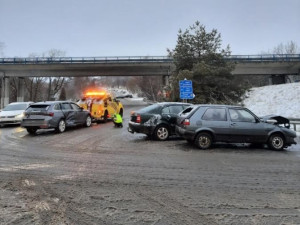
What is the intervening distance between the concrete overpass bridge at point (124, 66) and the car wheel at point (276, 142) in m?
34.0

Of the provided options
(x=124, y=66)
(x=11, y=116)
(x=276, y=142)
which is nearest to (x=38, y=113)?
(x=11, y=116)

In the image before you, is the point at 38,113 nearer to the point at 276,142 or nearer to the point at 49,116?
the point at 49,116

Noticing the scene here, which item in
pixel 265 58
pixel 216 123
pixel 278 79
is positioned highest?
pixel 265 58

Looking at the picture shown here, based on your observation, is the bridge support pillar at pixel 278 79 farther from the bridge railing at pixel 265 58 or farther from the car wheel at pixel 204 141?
the car wheel at pixel 204 141

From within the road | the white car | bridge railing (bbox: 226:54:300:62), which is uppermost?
bridge railing (bbox: 226:54:300:62)

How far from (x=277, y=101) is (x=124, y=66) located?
24908 mm

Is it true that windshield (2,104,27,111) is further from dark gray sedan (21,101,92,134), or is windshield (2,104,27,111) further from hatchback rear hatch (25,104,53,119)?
hatchback rear hatch (25,104,53,119)

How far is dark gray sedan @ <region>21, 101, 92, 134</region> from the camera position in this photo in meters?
13.1

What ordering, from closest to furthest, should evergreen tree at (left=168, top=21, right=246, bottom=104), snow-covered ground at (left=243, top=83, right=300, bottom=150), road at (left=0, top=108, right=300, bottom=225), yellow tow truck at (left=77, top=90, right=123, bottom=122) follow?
road at (left=0, top=108, right=300, bottom=225)
yellow tow truck at (left=77, top=90, right=123, bottom=122)
evergreen tree at (left=168, top=21, right=246, bottom=104)
snow-covered ground at (left=243, top=83, right=300, bottom=150)

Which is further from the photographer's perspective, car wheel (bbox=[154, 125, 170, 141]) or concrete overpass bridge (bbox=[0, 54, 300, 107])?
concrete overpass bridge (bbox=[0, 54, 300, 107])

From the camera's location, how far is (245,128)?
968cm

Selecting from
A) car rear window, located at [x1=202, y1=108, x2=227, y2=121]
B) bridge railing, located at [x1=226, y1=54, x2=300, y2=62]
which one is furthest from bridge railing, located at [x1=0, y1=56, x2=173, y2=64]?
car rear window, located at [x1=202, y1=108, x2=227, y2=121]

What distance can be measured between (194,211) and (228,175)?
233 cm

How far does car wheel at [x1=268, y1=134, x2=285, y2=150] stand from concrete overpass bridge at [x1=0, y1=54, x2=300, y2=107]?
3401 cm
